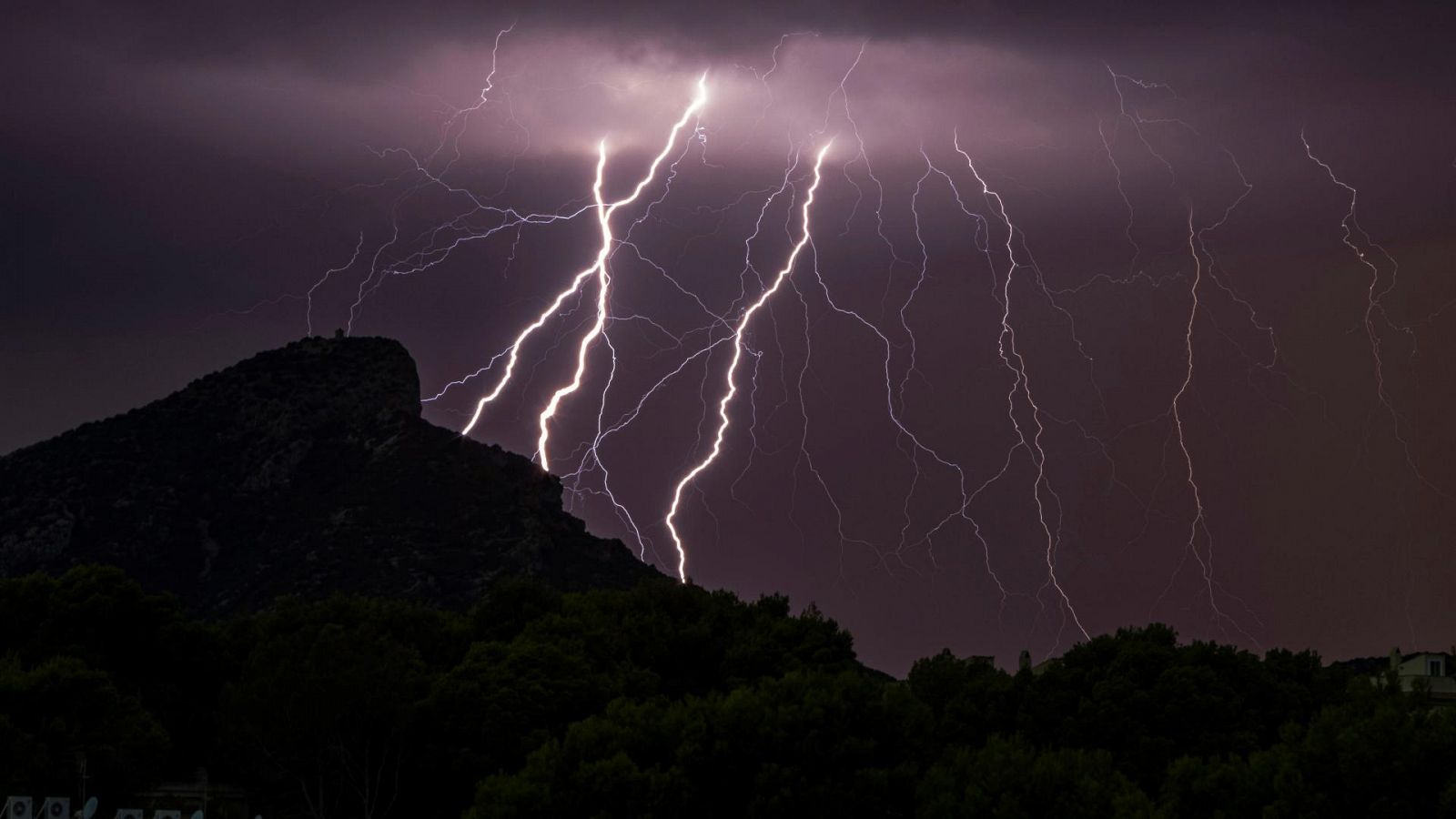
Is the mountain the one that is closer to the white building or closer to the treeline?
the treeline

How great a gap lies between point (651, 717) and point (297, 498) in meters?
60.1

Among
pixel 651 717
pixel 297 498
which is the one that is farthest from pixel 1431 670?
pixel 297 498

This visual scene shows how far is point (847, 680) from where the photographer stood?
44.6 meters

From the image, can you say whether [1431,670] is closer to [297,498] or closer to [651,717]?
[651,717]

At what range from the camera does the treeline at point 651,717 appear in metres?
39.9

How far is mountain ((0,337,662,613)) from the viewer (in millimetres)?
94375

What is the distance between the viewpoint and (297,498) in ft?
329

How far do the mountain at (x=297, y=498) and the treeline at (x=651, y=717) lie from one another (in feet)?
108

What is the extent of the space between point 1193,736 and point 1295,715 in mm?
3200

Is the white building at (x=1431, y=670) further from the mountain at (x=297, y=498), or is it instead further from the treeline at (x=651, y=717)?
the mountain at (x=297, y=498)

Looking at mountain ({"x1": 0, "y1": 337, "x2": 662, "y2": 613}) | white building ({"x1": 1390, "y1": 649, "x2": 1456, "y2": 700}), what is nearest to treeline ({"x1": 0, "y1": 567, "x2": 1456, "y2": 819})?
white building ({"x1": 1390, "y1": 649, "x2": 1456, "y2": 700})

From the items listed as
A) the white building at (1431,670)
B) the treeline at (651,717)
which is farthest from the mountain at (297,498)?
the white building at (1431,670)

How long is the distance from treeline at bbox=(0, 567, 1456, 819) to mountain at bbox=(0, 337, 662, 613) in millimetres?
32827

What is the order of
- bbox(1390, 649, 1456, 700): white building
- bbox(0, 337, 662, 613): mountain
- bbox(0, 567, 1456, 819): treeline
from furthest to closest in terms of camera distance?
bbox(0, 337, 662, 613): mountain, bbox(1390, 649, 1456, 700): white building, bbox(0, 567, 1456, 819): treeline
